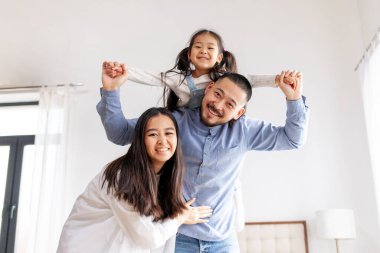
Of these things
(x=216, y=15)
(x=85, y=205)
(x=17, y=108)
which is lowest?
(x=85, y=205)

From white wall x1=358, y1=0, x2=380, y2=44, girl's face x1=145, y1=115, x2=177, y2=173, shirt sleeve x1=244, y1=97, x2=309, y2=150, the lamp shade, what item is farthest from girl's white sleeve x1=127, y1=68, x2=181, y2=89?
white wall x1=358, y1=0, x2=380, y2=44

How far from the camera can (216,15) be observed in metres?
3.87

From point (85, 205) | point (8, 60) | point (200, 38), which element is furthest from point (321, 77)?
point (8, 60)

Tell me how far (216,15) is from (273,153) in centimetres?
138

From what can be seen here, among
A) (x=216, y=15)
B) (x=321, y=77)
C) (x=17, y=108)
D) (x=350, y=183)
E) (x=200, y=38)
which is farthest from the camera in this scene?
(x=17, y=108)

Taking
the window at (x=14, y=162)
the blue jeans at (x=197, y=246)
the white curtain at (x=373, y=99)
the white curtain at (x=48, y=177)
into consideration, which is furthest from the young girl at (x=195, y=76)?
the window at (x=14, y=162)

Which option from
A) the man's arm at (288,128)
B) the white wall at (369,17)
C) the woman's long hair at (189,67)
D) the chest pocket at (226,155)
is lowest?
the chest pocket at (226,155)

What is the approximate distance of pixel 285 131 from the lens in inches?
64.4

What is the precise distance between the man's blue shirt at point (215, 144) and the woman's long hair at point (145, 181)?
70 mm

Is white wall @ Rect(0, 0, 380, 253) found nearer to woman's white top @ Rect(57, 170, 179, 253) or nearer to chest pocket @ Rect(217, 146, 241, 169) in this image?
chest pocket @ Rect(217, 146, 241, 169)

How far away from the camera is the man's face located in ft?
5.16

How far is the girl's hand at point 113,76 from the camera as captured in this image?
5.27 ft

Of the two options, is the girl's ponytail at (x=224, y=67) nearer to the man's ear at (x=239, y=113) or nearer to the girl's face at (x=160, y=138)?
the man's ear at (x=239, y=113)

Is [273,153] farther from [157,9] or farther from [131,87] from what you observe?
[157,9]
